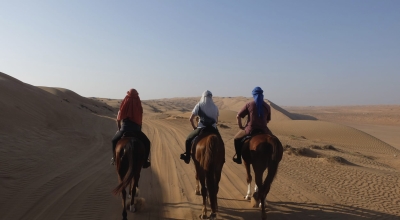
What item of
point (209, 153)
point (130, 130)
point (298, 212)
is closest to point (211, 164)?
point (209, 153)

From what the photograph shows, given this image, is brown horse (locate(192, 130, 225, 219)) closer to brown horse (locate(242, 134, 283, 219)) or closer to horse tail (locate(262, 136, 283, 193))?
brown horse (locate(242, 134, 283, 219))

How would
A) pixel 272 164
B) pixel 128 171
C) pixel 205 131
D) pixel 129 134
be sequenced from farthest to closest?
pixel 205 131
pixel 129 134
pixel 272 164
pixel 128 171

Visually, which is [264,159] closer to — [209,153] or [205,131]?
[209,153]

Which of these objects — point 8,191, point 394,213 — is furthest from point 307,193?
point 8,191

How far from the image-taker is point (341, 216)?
6969 mm

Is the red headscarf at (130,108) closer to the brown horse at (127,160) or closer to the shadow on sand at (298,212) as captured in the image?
the brown horse at (127,160)

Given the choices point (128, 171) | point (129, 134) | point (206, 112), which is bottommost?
point (128, 171)

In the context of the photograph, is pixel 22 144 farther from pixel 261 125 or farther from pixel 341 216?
pixel 341 216

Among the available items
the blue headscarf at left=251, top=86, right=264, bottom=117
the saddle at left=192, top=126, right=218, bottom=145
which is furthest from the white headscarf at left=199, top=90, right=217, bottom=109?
the blue headscarf at left=251, top=86, right=264, bottom=117

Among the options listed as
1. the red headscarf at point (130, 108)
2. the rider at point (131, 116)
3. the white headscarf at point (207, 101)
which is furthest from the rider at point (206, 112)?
the red headscarf at point (130, 108)

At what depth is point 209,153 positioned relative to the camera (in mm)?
6051

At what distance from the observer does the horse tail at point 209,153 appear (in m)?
6.02

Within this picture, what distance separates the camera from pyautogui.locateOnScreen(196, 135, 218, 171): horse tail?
6.02m

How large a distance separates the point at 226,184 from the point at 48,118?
54.5ft
